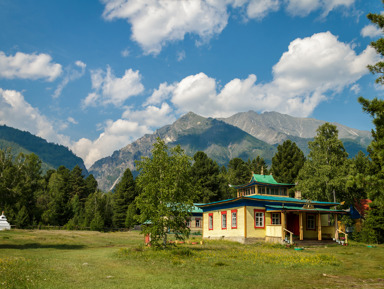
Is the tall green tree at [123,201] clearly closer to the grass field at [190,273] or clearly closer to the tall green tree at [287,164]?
the tall green tree at [287,164]

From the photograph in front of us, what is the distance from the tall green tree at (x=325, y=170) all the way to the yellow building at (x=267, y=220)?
6.84 metres

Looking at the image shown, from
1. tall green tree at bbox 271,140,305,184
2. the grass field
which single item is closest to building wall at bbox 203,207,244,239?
the grass field

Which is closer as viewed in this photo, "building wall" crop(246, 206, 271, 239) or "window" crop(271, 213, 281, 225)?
"building wall" crop(246, 206, 271, 239)

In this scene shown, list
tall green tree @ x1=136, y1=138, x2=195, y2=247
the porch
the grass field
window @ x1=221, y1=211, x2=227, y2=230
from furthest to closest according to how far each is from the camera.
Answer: window @ x1=221, y1=211, x2=227, y2=230 → the porch → tall green tree @ x1=136, y1=138, x2=195, y2=247 → the grass field

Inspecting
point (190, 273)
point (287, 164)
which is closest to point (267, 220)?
point (190, 273)

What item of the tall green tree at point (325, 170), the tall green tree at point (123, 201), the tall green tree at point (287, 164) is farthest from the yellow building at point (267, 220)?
the tall green tree at point (123, 201)

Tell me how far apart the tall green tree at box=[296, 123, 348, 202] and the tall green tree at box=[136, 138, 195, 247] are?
2773cm

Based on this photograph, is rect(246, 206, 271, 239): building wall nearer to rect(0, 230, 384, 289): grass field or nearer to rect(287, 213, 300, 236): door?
rect(287, 213, 300, 236): door

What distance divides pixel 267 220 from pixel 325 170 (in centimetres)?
1544

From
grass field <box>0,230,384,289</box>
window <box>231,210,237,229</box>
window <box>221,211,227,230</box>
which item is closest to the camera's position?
grass field <box>0,230,384,289</box>

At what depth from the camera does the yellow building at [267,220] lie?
106 ft

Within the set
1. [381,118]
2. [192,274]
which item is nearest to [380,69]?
[381,118]

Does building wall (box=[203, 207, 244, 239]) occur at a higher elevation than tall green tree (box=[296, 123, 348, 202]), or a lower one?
lower

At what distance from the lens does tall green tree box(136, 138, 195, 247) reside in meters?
22.8
